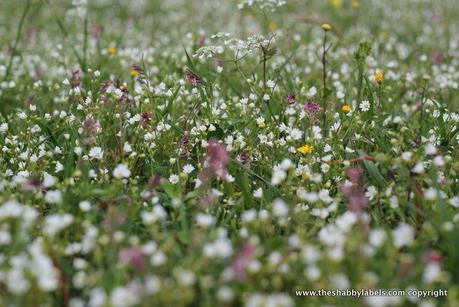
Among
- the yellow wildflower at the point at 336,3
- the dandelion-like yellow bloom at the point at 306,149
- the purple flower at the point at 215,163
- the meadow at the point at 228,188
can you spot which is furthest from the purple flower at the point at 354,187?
the yellow wildflower at the point at 336,3

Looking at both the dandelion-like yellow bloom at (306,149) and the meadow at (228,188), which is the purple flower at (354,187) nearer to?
the meadow at (228,188)

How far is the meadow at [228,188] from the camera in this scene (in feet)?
6.59

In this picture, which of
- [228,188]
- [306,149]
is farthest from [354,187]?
[228,188]

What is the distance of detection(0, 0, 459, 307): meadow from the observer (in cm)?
201

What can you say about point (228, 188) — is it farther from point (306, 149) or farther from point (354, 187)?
point (354, 187)

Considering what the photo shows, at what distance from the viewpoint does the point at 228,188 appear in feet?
9.25

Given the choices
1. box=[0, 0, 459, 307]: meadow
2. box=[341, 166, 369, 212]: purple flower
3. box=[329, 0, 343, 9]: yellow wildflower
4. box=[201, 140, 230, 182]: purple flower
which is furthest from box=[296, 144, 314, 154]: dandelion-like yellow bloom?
box=[329, 0, 343, 9]: yellow wildflower

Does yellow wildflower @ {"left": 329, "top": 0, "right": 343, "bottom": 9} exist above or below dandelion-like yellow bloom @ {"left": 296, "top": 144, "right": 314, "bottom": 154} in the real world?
above

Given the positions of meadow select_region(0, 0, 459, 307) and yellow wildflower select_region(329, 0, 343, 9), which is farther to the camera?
yellow wildflower select_region(329, 0, 343, 9)

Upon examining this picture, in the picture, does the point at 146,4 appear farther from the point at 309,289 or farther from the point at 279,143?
the point at 309,289

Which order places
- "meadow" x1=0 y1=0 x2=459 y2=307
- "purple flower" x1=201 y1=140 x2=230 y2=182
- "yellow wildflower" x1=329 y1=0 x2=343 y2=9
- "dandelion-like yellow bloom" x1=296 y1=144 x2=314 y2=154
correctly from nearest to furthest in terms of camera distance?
"meadow" x1=0 y1=0 x2=459 y2=307
"purple flower" x1=201 y1=140 x2=230 y2=182
"dandelion-like yellow bloom" x1=296 y1=144 x2=314 y2=154
"yellow wildflower" x1=329 y1=0 x2=343 y2=9

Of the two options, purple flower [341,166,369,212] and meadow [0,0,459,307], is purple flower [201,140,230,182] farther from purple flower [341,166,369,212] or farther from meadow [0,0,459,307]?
purple flower [341,166,369,212]

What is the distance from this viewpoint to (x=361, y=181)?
2.83m

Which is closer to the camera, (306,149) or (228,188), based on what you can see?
(228,188)
